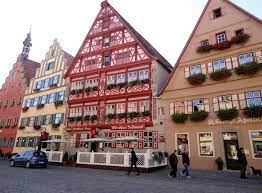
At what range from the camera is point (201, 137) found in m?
19.3

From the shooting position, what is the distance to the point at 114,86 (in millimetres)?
26156

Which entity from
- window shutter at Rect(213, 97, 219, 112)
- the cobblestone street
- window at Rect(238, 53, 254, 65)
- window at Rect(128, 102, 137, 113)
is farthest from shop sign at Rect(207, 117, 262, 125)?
window at Rect(128, 102, 137, 113)

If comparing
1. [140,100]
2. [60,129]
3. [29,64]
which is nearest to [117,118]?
[140,100]

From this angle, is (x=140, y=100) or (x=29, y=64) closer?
(x=140, y=100)

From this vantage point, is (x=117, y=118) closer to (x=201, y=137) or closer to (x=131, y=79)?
(x=131, y=79)

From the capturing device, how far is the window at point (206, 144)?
18.5 metres

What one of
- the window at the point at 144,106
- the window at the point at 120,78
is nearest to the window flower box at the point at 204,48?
the window at the point at 144,106

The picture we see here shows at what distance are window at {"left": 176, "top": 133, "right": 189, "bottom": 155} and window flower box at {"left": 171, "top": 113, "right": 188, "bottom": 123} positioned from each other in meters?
1.26

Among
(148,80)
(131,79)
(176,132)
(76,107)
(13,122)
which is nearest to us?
(176,132)

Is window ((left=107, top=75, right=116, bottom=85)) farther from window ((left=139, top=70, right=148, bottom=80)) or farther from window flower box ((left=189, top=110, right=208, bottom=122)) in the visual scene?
window flower box ((left=189, top=110, right=208, bottom=122))

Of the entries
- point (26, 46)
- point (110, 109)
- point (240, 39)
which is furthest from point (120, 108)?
point (26, 46)

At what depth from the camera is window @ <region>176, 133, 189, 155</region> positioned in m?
19.9

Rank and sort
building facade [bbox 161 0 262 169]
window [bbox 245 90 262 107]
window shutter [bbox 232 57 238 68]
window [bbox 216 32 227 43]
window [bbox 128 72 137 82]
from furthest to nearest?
window [bbox 128 72 137 82]
window [bbox 216 32 227 43]
window shutter [bbox 232 57 238 68]
building facade [bbox 161 0 262 169]
window [bbox 245 90 262 107]

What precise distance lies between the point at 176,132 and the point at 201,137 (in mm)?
2306
